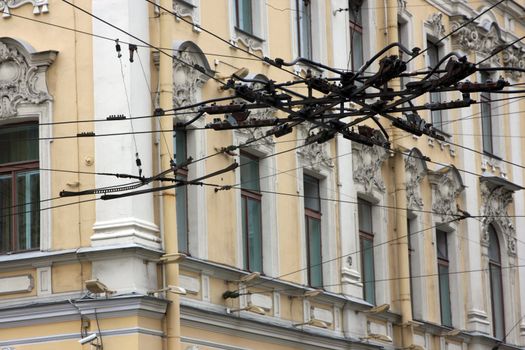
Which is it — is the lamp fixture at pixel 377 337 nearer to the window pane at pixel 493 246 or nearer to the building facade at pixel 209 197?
the building facade at pixel 209 197

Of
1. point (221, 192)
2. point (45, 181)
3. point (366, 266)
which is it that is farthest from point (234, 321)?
point (366, 266)

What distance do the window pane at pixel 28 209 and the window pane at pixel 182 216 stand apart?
6.99 feet

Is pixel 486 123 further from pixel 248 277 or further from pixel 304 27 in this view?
pixel 248 277

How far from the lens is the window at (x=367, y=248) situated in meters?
32.3

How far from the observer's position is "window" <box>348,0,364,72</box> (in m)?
33.0

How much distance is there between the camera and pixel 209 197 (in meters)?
26.8

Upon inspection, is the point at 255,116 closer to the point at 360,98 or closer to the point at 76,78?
the point at 76,78

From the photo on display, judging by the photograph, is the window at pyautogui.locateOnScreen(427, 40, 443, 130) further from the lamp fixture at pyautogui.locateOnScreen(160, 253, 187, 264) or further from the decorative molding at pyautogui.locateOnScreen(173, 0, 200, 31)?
the lamp fixture at pyautogui.locateOnScreen(160, 253, 187, 264)

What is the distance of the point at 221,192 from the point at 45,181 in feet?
10.5

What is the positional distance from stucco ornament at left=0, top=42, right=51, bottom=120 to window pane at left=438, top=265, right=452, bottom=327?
12.5 metres

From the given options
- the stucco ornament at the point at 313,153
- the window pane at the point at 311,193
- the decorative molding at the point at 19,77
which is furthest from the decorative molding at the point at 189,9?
the window pane at the point at 311,193

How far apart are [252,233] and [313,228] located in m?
2.23

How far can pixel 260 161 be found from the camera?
28844 millimetres

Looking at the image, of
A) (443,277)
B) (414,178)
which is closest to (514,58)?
(443,277)
